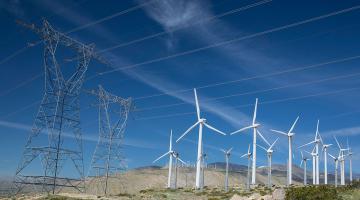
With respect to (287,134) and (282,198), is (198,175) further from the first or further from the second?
(282,198)

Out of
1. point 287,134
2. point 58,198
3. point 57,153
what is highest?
point 287,134

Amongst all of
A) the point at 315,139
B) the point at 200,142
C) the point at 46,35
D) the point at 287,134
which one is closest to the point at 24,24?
the point at 46,35

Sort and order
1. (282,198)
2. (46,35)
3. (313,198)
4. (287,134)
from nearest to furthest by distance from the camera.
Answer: (313,198)
(282,198)
(46,35)
(287,134)

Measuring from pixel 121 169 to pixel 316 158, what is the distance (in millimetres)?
74081

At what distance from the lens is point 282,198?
199 feet

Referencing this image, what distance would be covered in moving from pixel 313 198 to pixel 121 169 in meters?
64.2

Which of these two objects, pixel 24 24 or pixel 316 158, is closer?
pixel 24 24

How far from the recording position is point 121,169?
11325 cm

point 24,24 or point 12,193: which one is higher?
point 24,24

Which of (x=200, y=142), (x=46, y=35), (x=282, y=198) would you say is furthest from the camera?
(x=200, y=142)

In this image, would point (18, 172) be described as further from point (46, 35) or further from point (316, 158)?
point (316, 158)

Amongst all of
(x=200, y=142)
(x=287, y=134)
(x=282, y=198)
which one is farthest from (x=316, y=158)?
(x=282, y=198)

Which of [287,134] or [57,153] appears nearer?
[57,153]

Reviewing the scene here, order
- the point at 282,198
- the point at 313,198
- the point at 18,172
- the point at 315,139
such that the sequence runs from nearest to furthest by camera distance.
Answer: the point at 313,198 < the point at 282,198 < the point at 18,172 < the point at 315,139
